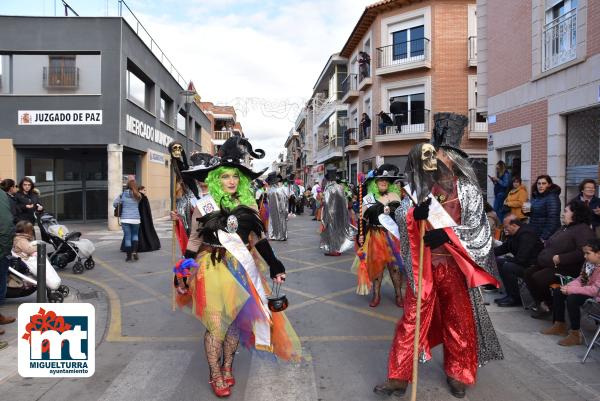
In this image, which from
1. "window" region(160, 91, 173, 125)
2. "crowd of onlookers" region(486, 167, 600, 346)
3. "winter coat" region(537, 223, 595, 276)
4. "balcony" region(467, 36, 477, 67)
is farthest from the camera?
"window" region(160, 91, 173, 125)

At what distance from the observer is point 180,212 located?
587 centimetres

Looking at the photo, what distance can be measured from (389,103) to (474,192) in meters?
21.8

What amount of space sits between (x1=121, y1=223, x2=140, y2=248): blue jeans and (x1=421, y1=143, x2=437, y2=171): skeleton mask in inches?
327

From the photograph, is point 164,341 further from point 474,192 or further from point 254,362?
point 474,192

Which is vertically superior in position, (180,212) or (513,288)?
(180,212)

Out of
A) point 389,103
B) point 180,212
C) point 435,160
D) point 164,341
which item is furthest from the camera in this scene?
point 389,103

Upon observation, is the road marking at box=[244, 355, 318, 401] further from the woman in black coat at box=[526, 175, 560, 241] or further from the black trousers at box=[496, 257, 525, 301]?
the woman in black coat at box=[526, 175, 560, 241]

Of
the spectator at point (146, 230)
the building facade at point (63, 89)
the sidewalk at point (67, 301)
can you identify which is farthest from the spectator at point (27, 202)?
the building facade at point (63, 89)

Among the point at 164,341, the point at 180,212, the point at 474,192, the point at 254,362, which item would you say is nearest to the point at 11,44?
the point at 180,212

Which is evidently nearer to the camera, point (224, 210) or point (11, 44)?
point (224, 210)

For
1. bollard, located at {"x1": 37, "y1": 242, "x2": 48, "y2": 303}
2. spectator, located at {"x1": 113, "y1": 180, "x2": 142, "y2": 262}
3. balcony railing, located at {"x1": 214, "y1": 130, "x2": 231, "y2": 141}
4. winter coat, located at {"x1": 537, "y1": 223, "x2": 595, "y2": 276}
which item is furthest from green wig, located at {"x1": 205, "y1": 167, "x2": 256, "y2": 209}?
balcony railing, located at {"x1": 214, "y1": 130, "x2": 231, "y2": 141}

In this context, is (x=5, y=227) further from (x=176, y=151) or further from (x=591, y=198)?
(x=591, y=198)

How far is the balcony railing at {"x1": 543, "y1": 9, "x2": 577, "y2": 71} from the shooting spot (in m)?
9.24

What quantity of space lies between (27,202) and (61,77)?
926cm
